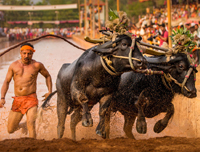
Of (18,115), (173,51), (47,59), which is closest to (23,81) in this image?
(18,115)

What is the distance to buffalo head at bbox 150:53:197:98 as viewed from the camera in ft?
19.2

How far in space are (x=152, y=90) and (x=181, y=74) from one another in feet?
2.09

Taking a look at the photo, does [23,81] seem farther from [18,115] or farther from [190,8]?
[190,8]

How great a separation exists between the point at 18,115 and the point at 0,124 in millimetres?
1438

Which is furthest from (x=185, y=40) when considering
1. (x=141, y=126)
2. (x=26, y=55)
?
(x=26, y=55)

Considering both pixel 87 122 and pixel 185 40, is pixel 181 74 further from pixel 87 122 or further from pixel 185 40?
pixel 87 122

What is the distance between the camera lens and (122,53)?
210 inches

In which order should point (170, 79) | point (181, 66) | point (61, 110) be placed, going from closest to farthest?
point (181, 66)
point (170, 79)
point (61, 110)

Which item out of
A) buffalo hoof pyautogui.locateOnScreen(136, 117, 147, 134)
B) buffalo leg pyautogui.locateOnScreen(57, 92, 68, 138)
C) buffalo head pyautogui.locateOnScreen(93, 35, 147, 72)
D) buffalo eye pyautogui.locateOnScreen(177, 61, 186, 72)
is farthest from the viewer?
buffalo leg pyautogui.locateOnScreen(57, 92, 68, 138)

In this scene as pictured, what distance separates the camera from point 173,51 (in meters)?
6.30

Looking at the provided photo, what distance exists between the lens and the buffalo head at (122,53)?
5141 mm

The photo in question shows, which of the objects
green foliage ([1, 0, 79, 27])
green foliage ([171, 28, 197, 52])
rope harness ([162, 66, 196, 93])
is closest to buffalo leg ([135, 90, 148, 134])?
rope harness ([162, 66, 196, 93])

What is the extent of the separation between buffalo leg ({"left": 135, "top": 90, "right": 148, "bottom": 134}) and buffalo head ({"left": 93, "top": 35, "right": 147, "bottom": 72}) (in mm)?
944

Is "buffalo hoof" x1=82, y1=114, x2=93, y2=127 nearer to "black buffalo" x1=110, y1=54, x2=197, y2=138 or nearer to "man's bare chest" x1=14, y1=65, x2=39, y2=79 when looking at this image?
"black buffalo" x1=110, y1=54, x2=197, y2=138
